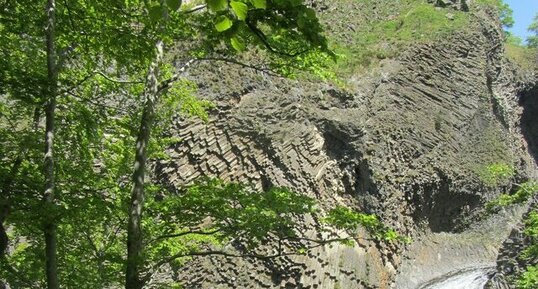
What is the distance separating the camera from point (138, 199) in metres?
7.03

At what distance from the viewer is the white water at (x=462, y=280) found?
23.6 meters

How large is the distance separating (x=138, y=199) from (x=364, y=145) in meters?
18.7

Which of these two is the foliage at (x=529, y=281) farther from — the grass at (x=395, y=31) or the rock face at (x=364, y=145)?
the grass at (x=395, y=31)

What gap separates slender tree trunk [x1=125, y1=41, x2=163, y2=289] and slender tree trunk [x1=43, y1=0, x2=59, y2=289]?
84 centimetres

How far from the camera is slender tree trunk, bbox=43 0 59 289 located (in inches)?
231

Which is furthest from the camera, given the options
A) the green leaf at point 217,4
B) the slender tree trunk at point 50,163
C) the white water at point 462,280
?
the white water at point 462,280

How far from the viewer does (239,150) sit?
21359 millimetres

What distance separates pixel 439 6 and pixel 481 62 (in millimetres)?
4528

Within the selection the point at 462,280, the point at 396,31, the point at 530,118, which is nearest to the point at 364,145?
the point at 462,280

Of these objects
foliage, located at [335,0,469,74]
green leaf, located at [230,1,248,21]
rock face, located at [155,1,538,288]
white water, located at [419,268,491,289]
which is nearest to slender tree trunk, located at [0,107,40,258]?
green leaf, located at [230,1,248,21]

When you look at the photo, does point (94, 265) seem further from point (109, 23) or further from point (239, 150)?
point (239, 150)

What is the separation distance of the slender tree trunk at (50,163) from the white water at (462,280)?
67.9ft

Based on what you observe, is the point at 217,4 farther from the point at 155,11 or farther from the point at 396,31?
the point at 396,31

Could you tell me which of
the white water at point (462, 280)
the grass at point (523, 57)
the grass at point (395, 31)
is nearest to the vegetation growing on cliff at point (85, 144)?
the white water at point (462, 280)
